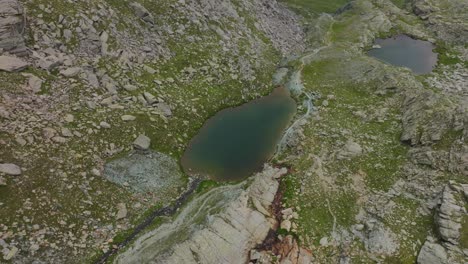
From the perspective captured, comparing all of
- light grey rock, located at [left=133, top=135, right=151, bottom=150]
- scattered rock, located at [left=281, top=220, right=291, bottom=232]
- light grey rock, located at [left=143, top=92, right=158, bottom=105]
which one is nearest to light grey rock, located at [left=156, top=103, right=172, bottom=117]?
light grey rock, located at [left=143, top=92, right=158, bottom=105]

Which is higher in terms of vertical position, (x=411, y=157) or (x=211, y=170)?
(x=411, y=157)

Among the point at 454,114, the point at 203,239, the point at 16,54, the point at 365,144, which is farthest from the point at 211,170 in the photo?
the point at 454,114

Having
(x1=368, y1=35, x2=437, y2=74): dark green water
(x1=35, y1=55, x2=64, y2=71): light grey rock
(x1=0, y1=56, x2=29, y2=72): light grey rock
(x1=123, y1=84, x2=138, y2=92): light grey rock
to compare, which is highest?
(x1=0, y1=56, x2=29, y2=72): light grey rock

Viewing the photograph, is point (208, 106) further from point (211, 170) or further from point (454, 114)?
point (454, 114)

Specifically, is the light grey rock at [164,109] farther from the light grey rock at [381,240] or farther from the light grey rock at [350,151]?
the light grey rock at [381,240]

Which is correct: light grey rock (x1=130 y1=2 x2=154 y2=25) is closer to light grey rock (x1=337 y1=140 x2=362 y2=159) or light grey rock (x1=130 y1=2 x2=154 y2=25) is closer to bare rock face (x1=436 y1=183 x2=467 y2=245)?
light grey rock (x1=337 y1=140 x2=362 y2=159)

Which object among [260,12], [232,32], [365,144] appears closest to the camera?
[365,144]

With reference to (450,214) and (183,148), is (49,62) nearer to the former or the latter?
(183,148)

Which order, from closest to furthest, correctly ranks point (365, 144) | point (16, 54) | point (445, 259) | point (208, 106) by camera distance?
point (445, 259)
point (16, 54)
point (365, 144)
point (208, 106)
